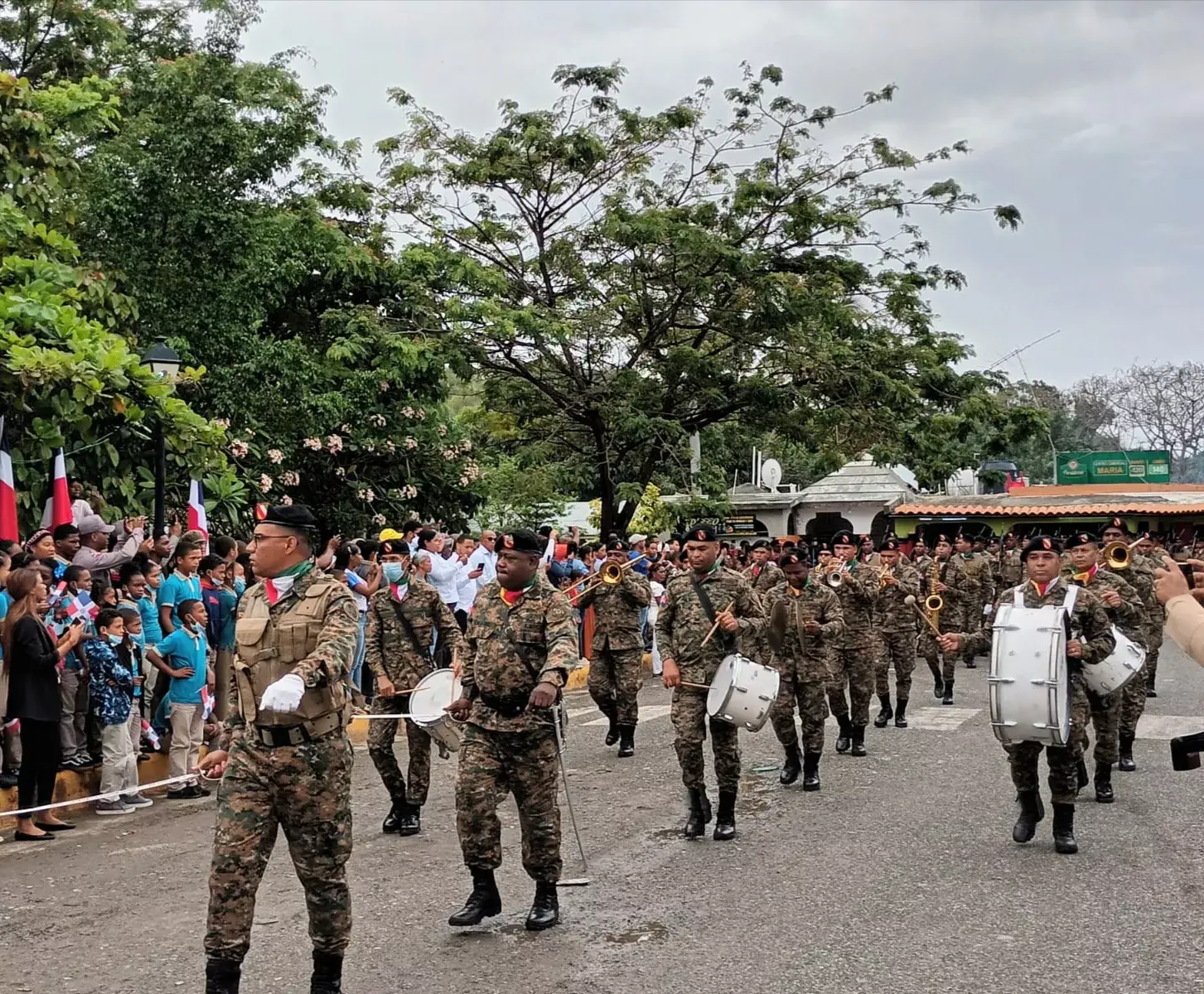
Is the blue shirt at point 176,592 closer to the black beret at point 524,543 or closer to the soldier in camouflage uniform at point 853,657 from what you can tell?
the black beret at point 524,543

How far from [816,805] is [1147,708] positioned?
23.4 ft

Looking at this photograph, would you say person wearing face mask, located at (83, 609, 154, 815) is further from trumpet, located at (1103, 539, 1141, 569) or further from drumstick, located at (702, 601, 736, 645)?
trumpet, located at (1103, 539, 1141, 569)

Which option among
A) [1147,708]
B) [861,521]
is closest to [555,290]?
[1147,708]

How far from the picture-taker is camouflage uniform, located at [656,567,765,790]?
8.35m

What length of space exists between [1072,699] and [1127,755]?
10.5ft

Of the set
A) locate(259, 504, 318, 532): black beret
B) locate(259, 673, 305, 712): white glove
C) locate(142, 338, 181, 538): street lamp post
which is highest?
locate(142, 338, 181, 538): street lamp post

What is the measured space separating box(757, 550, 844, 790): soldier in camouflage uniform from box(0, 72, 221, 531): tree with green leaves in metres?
6.79

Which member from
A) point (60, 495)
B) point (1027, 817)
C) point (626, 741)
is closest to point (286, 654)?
point (1027, 817)

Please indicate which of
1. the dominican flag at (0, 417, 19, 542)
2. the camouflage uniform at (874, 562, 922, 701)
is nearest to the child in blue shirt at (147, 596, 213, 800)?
the dominican flag at (0, 417, 19, 542)

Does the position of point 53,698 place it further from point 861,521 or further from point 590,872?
point 861,521

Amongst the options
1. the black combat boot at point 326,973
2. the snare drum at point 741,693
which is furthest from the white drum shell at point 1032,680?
the black combat boot at point 326,973

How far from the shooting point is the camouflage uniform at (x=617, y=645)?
12083mm

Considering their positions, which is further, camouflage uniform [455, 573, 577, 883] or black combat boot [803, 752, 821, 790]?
black combat boot [803, 752, 821, 790]

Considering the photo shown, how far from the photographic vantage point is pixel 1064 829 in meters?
7.86
